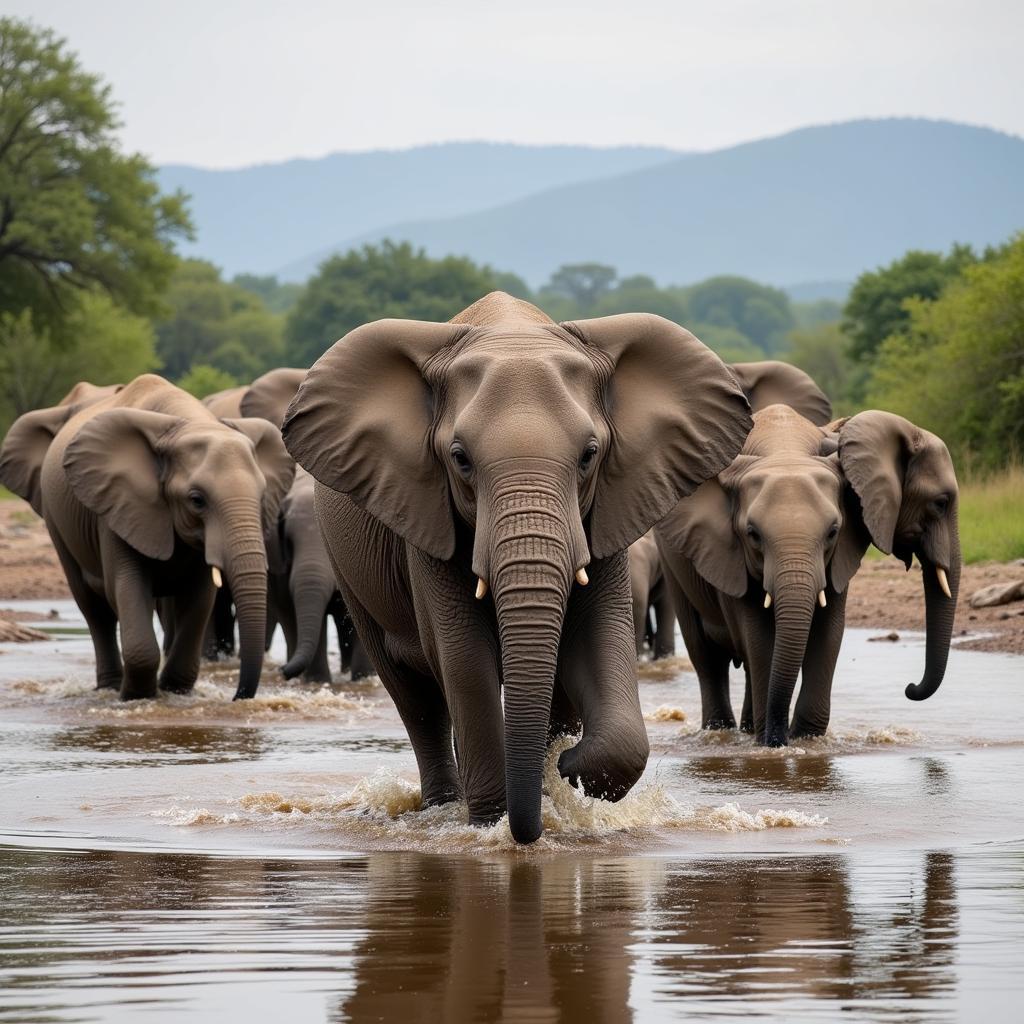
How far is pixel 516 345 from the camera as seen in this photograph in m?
7.26

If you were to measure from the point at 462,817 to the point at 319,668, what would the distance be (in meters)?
7.63

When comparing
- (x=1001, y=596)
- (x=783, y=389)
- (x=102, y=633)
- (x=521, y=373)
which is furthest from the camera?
(x=1001, y=596)

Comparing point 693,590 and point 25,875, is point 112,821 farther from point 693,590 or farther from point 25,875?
point 693,590

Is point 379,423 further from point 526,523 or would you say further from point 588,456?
point 526,523

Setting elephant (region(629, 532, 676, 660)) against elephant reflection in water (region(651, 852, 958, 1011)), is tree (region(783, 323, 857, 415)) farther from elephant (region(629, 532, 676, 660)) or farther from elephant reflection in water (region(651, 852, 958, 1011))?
elephant reflection in water (region(651, 852, 958, 1011))

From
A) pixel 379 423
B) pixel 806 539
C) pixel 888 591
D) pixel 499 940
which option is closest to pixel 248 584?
pixel 806 539

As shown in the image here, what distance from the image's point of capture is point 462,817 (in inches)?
324

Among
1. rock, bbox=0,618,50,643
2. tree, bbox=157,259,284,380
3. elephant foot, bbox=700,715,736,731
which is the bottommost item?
rock, bbox=0,618,50,643

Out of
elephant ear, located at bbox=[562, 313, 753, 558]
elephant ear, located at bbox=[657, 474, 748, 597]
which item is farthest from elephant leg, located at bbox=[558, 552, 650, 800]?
elephant ear, located at bbox=[657, 474, 748, 597]

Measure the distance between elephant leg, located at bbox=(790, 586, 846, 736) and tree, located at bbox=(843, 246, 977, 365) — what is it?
125 ft

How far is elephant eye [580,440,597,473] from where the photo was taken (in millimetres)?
7070

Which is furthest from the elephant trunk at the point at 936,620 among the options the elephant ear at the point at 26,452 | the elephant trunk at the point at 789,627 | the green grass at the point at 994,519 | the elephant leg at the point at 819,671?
the green grass at the point at 994,519

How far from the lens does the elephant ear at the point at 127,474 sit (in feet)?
44.5

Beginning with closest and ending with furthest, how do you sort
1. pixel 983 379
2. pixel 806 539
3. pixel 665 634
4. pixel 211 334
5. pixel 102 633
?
pixel 806 539 < pixel 102 633 < pixel 665 634 < pixel 983 379 < pixel 211 334
